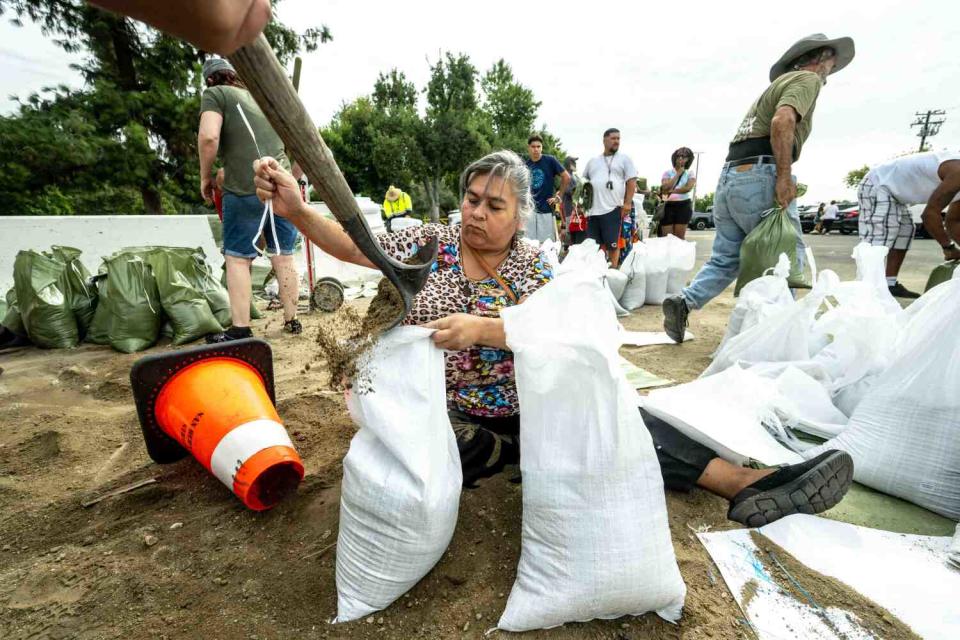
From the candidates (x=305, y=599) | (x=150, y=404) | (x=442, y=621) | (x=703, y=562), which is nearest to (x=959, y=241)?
(x=703, y=562)

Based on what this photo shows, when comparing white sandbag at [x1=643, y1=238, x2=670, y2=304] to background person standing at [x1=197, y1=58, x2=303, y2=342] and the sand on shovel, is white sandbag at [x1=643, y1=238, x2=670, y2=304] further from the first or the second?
the sand on shovel

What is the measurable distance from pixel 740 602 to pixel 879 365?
139cm

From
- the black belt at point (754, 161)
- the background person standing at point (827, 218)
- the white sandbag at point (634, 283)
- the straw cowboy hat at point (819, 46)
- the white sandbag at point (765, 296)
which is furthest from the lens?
the background person standing at point (827, 218)

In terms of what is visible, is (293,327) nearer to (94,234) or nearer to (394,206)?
(94,234)

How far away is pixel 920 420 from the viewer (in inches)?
53.8

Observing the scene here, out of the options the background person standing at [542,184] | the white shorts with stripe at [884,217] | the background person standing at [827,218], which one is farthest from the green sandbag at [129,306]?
the background person standing at [827,218]

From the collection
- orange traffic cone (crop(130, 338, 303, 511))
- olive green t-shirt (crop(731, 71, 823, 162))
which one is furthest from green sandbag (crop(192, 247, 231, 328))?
olive green t-shirt (crop(731, 71, 823, 162))

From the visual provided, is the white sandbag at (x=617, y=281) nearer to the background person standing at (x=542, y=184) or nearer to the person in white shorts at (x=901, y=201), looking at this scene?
the background person standing at (x=542, y=184)

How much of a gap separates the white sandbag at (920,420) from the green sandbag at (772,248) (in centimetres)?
109

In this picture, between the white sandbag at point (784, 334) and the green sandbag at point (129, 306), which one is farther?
the green sandbag at point (129, 306)

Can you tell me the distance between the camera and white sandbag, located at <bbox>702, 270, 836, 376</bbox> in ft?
6.69

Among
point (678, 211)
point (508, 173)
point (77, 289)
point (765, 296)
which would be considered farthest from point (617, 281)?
point (77, 289)

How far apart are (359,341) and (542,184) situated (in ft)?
16.1

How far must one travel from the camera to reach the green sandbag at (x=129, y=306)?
294 cm
